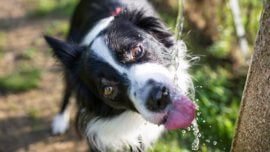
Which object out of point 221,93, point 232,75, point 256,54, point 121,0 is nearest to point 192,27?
point 232,75

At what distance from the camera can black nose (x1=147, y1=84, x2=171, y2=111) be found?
95.0 inches

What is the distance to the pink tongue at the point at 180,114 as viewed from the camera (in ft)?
8.00

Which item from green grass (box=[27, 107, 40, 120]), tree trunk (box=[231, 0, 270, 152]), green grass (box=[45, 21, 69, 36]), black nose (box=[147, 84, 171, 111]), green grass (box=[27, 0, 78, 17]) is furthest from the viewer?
green grass (box=[27, 0, 78, 17])

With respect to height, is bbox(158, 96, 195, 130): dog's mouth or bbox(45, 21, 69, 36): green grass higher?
bbox(158, 96, 195, 130): dog's mouth

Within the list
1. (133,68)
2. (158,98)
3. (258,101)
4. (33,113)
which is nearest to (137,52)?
(133,68)

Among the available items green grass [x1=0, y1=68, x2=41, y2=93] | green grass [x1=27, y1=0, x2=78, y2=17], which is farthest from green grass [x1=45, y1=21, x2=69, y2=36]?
green grass [x1=0, y1=68, x2=41, y2=93]

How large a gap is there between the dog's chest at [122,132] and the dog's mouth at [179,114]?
2.08ft

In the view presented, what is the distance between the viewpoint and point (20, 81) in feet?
16.7

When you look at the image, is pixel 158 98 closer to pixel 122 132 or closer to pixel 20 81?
pixel 122 132

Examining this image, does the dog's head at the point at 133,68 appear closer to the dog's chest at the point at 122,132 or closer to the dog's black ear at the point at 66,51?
the dog's black ear at the point at 66,51

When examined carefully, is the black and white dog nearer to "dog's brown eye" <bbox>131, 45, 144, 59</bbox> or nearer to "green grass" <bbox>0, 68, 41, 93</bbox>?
"dog's brown eye" <bbox>131, 45, 144, 59</bbox>

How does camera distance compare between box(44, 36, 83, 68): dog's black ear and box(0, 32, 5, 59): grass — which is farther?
box(0, 32, 5, 59): grass

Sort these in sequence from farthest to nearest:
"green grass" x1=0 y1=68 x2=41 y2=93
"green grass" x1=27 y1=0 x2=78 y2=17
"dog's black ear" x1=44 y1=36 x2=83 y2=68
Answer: "green grass" x1=27 y1=0 x2=78 y2=17, "green grass" x1=0 y1=68 x2=41 y2=93, "dog's black ear" x1=44 y1=36 x2=83 y2=68

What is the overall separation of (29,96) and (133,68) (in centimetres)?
264
